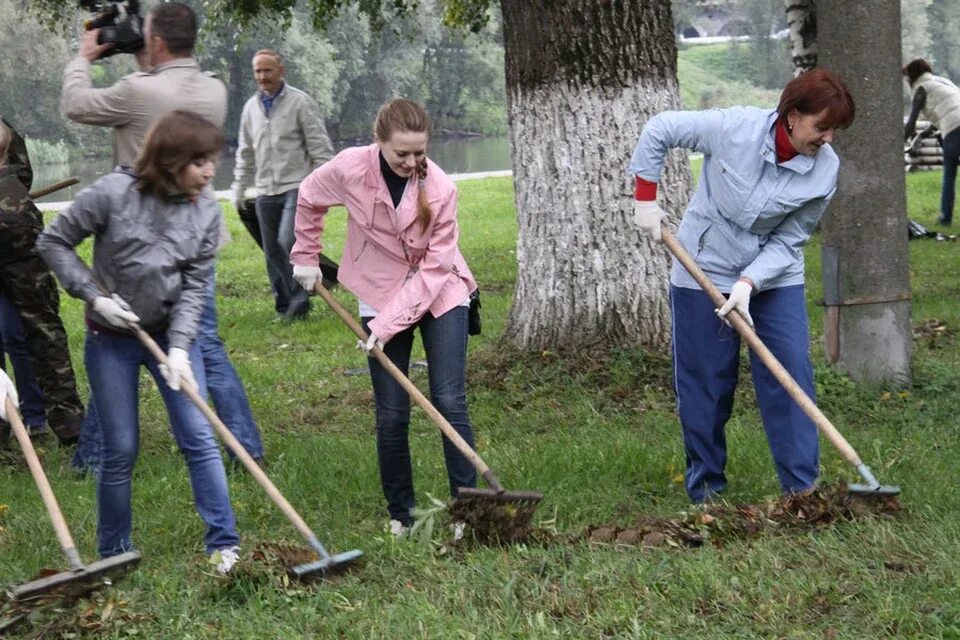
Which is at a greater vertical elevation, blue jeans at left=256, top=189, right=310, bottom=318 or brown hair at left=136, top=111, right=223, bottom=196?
brown hair at left=136, top=111, right=223, bottom=196

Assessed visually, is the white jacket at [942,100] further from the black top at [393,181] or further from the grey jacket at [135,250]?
the grey jacket at [135,250]

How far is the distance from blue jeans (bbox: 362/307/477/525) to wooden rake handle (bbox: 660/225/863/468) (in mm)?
805

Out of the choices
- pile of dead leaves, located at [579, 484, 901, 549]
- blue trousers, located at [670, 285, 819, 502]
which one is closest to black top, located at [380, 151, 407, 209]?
blue trousers, located at [670, 285, 819, 502]

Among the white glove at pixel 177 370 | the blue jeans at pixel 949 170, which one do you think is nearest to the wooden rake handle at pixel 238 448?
the white glove at pixel 177 370

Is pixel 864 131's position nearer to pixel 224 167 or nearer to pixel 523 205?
pixel 523 205

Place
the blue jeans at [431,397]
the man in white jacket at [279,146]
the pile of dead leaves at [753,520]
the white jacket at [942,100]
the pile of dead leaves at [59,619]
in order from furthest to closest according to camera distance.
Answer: the white jacket at [942,100], the man in white jacket at [279,146], the blue jeans at [431,397], the pile of dead leaves at [753,520], the pile of dead leaves at [59,619]

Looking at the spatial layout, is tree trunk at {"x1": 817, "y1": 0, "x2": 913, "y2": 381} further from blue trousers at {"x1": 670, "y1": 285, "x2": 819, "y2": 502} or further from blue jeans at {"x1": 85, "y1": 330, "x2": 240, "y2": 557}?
blue jeans at {"x1": 85, "y1": 330, "x2": 240, "y2": 557}

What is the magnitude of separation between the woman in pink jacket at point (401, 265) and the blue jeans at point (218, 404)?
0.96 meters

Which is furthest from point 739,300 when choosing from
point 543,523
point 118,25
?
point 118,25

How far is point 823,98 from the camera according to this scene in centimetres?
470

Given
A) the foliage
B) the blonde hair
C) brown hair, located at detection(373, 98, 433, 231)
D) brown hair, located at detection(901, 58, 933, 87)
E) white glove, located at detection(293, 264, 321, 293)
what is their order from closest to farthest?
brown hair, located at detection(373, 98, 433, 231)
white glove, located at detection(293, 264, 321, 293)
the blonde hair
brown hair, located at detection(901, 58, 933, 87)
the foliage

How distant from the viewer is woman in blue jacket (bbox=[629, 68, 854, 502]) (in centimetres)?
492

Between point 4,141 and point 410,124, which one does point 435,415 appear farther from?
point 4,141

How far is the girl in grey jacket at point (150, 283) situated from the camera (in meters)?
4.39
